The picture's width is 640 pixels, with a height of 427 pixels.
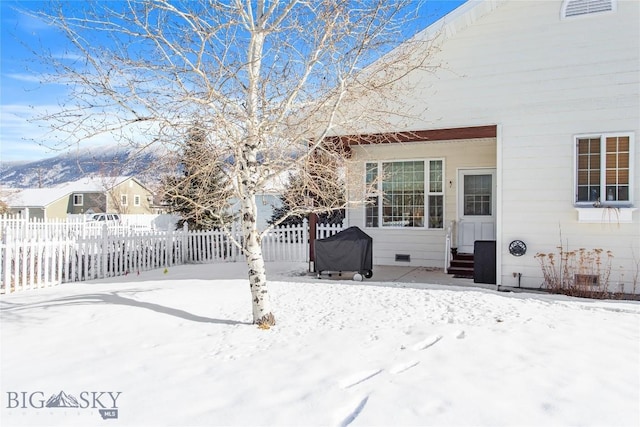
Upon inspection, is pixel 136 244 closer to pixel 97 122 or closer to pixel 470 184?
pixel 97 122

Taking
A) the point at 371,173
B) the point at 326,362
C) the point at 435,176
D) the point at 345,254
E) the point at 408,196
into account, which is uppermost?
the point at 371,173

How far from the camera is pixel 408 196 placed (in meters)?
11.4

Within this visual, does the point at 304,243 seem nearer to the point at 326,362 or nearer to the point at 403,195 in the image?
the point at 403,195

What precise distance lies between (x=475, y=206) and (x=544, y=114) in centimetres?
337

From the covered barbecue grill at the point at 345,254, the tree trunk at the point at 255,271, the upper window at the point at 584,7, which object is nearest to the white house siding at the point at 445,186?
the covered barbecue grill at the point at 345,254

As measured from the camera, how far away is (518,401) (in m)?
3.34

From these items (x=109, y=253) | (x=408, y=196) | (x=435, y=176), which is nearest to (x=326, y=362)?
(x=408, y=196)

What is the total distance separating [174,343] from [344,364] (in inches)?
77.4

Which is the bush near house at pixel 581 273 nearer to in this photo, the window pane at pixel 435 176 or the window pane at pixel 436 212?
the window pane at pixel 436 212

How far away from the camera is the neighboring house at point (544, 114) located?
24.6 feet

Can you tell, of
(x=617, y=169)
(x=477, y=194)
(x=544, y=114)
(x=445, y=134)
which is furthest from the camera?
(x=477, y=194)

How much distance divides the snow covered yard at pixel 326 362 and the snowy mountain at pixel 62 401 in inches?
0.6

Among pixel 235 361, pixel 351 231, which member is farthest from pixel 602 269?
pixel 235 361

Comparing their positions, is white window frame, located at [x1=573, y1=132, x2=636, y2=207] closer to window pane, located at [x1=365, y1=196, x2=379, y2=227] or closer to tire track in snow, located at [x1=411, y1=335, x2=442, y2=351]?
tire track in snow, located at [x1=411, y1=335, x2=442, y2=351]
